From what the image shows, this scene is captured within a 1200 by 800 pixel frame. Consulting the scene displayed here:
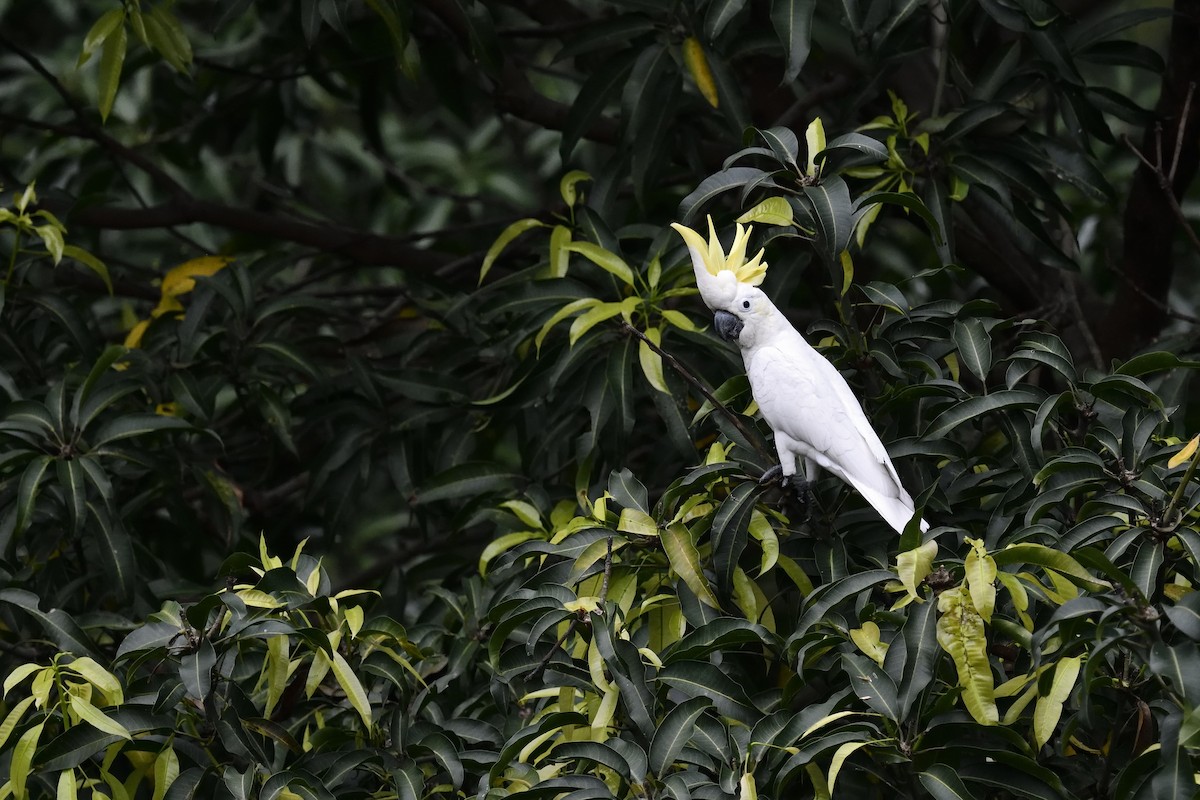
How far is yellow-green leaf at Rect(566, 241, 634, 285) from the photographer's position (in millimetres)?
2406

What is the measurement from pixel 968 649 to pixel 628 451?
3.91 feet

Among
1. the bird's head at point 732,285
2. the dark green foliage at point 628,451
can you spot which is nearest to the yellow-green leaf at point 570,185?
the dark green foliage at point 628,451

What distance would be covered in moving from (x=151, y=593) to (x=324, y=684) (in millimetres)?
528

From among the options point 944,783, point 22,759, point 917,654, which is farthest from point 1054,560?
point 22,759

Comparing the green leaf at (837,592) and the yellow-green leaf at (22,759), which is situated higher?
the green leaf at (837,592)

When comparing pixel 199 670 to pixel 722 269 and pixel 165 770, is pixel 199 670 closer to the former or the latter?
pixel 165 770

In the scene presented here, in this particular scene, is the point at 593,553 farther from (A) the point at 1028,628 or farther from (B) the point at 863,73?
(B) the point at 863,73

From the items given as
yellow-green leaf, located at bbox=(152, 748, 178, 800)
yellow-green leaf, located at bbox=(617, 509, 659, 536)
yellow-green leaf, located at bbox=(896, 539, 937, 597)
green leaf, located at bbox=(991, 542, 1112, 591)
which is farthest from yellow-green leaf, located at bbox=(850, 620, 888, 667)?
yellow-green leaf, located at bbox=(152, 748, 178, 800)

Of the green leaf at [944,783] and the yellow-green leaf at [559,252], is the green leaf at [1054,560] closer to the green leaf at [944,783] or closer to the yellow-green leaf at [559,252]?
the green leaf at [944,783]

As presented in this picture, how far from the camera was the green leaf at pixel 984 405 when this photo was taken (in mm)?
1954

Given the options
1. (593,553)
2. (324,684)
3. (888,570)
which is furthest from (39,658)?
(888,570)

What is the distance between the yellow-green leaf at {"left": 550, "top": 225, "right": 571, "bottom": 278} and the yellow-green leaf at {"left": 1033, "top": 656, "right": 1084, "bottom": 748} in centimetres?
133

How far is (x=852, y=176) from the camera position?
244cm

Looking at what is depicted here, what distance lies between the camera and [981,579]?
1.58 meters
